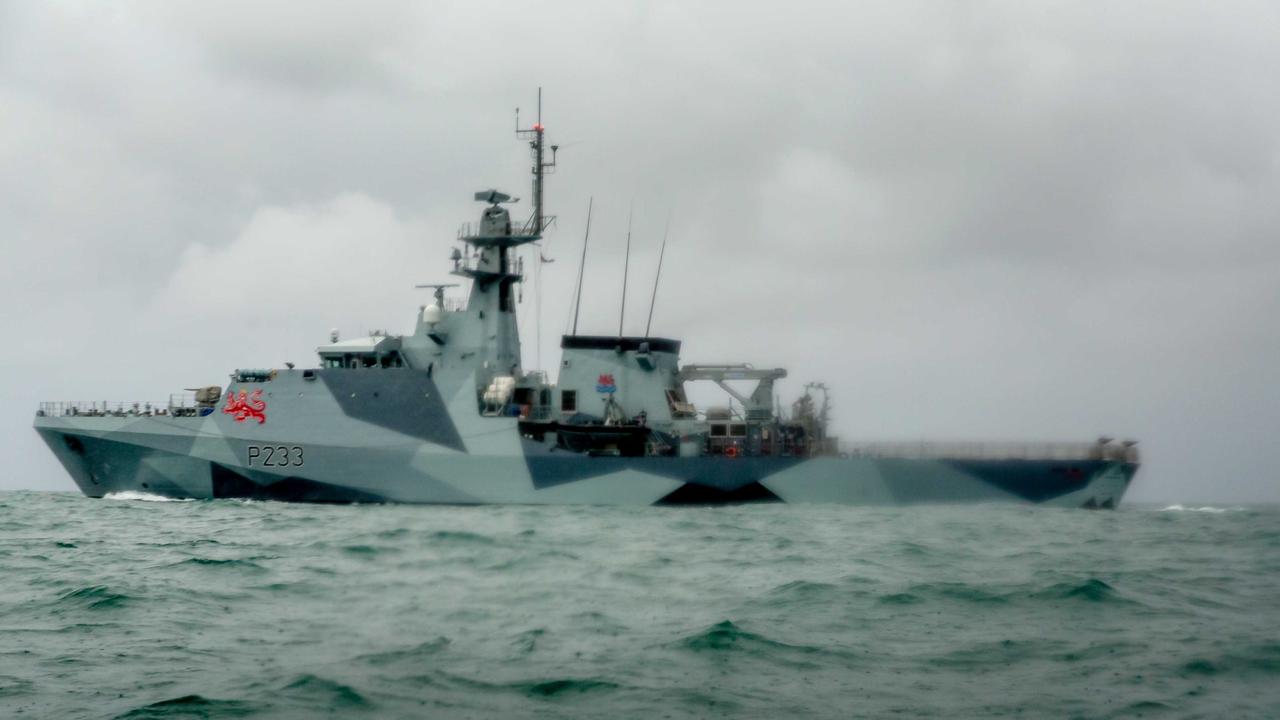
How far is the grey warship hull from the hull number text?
0.02 meters

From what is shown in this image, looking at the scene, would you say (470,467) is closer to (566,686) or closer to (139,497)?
(139,497)

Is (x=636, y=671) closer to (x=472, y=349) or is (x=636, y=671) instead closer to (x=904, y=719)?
(x=904, y=719)

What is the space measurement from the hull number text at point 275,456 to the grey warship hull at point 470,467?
0.02 metres

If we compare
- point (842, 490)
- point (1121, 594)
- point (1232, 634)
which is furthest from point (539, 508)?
point (1232, 634)

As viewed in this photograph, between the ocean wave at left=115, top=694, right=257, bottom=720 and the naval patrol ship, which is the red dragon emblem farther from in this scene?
the ocean wave at left=115, top=694, right=257, bottom=720

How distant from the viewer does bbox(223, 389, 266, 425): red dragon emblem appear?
26312mm

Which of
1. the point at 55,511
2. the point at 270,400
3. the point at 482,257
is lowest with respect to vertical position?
the point at 55,511

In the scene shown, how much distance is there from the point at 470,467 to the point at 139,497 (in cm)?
880

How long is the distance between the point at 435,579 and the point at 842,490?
1664 centimetres

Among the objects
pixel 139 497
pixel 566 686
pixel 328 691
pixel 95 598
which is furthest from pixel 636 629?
pixel 139 497

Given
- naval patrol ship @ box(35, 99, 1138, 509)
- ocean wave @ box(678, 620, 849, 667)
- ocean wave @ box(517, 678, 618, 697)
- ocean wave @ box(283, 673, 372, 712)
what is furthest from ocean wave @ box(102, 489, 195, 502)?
ocean wave @ box(517, 678, 618, 697)

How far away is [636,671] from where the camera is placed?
Answer: 6.73 metres

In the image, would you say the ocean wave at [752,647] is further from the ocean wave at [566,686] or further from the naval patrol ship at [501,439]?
the naval patrol ship at [501,439]

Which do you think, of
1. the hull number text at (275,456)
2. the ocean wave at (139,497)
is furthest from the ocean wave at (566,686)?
the ocean wave at (139,497)
